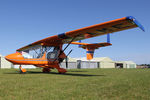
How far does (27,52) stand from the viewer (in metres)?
13.5

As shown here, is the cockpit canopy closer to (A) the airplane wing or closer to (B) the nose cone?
(A) the airplane wing

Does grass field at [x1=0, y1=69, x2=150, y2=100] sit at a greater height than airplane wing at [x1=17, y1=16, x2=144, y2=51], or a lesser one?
lesser

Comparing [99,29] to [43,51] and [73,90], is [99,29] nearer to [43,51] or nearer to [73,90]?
[43,51]

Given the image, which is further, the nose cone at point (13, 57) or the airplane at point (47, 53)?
the airplane at point (47, 53)

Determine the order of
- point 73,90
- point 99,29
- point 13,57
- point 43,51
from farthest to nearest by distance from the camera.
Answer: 1. point 43,51
2. point 13,57
3. point 99,29
4. point 73,90

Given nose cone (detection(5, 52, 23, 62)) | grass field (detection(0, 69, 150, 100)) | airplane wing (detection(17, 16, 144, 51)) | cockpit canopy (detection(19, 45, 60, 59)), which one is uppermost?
airplane wing (detection(17, 16, 144, 51))

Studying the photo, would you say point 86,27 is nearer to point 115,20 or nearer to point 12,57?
point 115,20

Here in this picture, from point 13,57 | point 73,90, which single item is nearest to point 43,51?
point 13,57

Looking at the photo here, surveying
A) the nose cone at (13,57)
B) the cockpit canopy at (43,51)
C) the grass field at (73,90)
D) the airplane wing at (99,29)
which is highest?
the airplane wing at (99,29)

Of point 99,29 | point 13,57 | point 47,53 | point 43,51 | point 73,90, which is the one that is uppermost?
point 99,29

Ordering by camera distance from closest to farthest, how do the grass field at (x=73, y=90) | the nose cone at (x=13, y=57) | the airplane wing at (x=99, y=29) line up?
1. the grass field at (x=73, y=90)
2. the airplane wing at (x=99, y=29)
3. the nose cone at (x=13, y=57)

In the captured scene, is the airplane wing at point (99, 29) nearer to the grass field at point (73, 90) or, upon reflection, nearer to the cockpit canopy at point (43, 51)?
the cockpit canopy at point (43, 51)

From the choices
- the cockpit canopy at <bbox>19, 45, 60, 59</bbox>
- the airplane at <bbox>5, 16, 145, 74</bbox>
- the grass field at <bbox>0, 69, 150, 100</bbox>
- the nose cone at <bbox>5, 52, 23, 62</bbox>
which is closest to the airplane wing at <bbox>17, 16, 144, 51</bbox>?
the airplane at <bbox>5, 16, 145, 74</bbox>

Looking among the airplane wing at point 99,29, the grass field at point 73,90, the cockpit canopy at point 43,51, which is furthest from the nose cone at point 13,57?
the grass field at point 73,90
